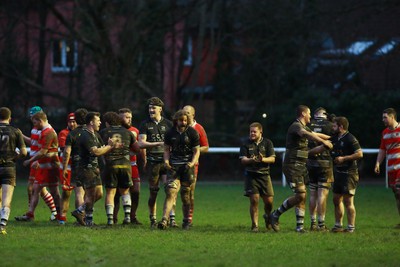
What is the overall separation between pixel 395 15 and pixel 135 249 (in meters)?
23.7

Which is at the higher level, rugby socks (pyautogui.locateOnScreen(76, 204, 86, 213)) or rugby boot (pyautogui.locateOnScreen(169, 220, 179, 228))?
rugby socks (pyautogui.locateOnScreen(76, 204, 86, 213))

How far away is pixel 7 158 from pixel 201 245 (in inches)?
144

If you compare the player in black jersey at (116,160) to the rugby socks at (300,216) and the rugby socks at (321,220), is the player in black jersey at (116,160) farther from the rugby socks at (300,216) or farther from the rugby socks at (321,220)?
the rugby socks at (321,220)

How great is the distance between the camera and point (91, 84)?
36156 mm

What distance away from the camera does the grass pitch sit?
464 inches

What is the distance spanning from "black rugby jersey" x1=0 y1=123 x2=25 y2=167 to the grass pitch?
3.89 feet

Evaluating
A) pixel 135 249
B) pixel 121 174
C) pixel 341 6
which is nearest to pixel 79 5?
pixel 341 6

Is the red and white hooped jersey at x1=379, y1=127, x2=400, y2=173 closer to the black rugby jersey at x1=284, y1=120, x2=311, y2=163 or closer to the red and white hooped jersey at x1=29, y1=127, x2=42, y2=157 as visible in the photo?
the black rugby jersey at x1=284, y1=120, x2=311, y2=163

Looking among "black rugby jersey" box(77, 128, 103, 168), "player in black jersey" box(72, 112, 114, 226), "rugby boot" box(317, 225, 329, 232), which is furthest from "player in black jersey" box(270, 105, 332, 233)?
"black rugby jersey" box(77, 128, 103, 168)

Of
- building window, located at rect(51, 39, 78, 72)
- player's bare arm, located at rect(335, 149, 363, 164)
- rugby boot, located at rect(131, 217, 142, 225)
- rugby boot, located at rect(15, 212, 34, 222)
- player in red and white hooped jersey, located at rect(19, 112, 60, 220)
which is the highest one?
building window, located at rect(51, 39, 78, 72)

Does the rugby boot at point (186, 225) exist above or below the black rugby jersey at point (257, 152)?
below

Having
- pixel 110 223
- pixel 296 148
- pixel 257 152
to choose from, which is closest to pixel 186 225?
pixel 110 223

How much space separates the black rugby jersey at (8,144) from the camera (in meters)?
14.7

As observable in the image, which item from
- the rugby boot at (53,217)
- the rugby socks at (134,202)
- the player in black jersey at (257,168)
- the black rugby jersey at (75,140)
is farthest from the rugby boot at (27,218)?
the player in black jersey at (257,168)
